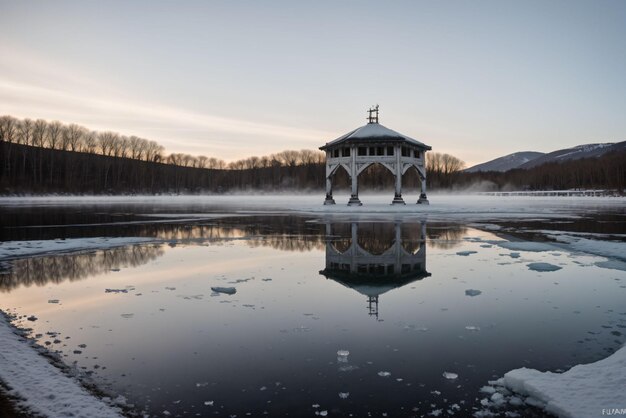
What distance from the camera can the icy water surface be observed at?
4.04 metres

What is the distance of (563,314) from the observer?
6.50 metres

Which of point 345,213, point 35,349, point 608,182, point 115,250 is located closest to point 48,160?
point 345,213

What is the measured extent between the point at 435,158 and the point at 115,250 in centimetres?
13778

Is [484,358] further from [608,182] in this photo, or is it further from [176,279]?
[608,182]

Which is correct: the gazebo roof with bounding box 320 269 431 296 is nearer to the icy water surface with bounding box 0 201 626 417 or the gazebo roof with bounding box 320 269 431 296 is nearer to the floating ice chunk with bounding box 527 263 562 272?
the icy water surface with bounding box 0 201 626 417

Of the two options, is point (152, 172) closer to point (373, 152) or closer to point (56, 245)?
point (373, 152)

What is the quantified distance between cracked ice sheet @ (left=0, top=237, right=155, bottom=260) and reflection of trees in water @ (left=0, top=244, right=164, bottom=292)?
77cm

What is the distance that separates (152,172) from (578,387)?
117611mm

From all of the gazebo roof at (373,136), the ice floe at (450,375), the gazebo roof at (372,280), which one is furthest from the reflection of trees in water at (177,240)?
the gazebo roof at (373,136)

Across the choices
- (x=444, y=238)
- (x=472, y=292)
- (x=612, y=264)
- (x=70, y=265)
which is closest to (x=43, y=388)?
(x=472, y=292)

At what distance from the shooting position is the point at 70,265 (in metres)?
10.9

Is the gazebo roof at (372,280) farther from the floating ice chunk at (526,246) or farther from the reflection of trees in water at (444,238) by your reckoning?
the floating ice chunk at (526,246)

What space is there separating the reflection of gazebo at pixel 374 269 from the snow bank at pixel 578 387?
2628 millimetres

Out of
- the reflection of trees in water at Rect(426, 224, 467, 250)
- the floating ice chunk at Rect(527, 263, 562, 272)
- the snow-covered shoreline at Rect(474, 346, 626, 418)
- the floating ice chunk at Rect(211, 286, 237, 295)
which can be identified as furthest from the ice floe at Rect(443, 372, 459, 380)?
the reflection of trees in water at Rect(426, 224, 467, 250)
